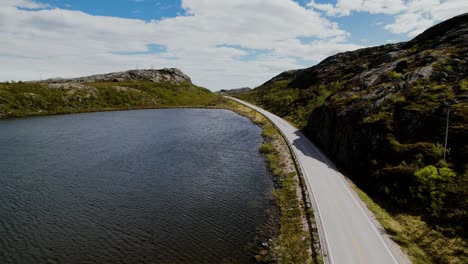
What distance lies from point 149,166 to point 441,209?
1461 inches

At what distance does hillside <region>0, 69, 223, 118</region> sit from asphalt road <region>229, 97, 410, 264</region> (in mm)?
95246

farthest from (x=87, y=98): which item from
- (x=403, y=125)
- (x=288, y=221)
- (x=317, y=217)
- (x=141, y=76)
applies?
(x=317, y=217)

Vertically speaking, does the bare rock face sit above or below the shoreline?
above

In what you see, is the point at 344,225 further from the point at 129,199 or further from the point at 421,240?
the point at 129,199

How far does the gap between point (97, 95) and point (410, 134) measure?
382 feet

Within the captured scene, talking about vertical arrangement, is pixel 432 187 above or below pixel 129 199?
above

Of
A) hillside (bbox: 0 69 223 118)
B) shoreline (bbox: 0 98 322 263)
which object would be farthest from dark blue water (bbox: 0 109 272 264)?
hillside (bbox: 0 69 223 118)

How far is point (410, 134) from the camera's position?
3984 centimetres

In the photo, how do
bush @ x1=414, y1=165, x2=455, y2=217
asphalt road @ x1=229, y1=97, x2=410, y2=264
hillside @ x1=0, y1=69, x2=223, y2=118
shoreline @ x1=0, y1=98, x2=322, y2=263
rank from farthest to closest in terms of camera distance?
1. hillside @ x1=0, y1=69, x2=223, y2=118
2. bush @ x1=414, y1=165, x2=455, y2=217
3. shoreline @ x1=0, y1=98, x2=322, y2=263
4. asphalt road @ x1=229, y1=97, x2=410, y2=264

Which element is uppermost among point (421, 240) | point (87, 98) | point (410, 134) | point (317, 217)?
point (87, 98)

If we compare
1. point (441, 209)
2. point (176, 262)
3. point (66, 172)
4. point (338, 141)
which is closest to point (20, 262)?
point (176, 262)

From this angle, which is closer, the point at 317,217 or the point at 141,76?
the point at 317,217

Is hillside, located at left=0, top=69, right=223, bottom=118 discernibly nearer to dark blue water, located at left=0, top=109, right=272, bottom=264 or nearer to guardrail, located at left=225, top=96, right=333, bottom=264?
dark blue water, located at left=0, top=109, right=272, bottom=264

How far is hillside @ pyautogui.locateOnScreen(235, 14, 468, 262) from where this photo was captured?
29.7m
